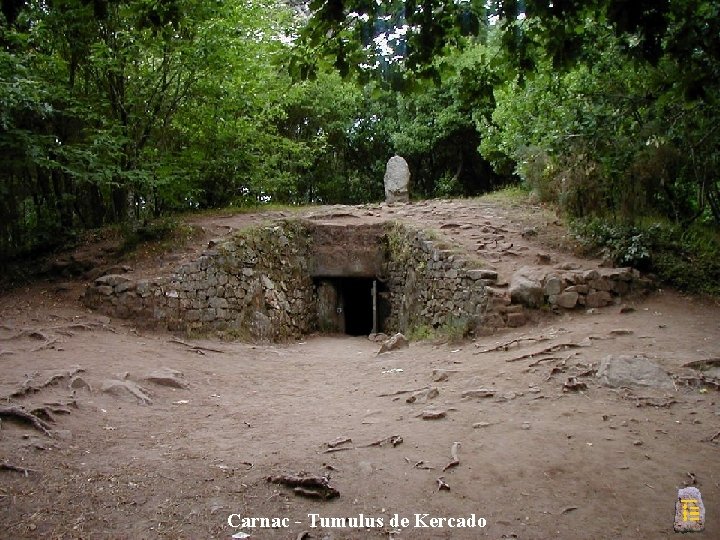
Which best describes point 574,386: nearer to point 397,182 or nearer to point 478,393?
point 478,393

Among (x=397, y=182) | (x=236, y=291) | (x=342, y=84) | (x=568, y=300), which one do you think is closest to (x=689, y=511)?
(x=568, y=300)

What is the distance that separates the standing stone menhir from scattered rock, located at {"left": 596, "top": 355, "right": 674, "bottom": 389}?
1176 cm

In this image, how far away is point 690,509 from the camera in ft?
12.0

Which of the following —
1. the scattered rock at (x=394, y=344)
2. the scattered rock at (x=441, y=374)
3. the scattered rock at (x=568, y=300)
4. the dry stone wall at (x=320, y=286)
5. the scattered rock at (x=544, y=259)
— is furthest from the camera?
the scattered rock at (x=544, y=259)

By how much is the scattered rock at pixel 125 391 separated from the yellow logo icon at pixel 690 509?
526 centimetres

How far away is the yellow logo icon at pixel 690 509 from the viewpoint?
3.58 metres

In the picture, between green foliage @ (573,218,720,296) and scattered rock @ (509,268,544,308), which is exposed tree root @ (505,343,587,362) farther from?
green foliage @ (573,218,720,296)

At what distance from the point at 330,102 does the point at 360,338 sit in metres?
11.3

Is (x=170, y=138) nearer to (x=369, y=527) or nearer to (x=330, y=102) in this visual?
(x=330, y=102)

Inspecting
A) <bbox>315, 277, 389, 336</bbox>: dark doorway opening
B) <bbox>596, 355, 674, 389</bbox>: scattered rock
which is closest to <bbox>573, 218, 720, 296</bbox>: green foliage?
<bbox>596, 355, 674, 389</bbox>: scattered rock

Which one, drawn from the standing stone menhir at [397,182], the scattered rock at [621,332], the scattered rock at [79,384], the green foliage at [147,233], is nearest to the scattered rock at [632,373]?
the scattered rock at [621,332]

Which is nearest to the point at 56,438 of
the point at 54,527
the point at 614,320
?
the point at 54,527

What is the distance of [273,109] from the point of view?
14.9 meters

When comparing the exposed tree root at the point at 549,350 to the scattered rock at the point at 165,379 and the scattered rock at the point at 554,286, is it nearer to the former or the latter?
the scattered rock at the point at 554,286
